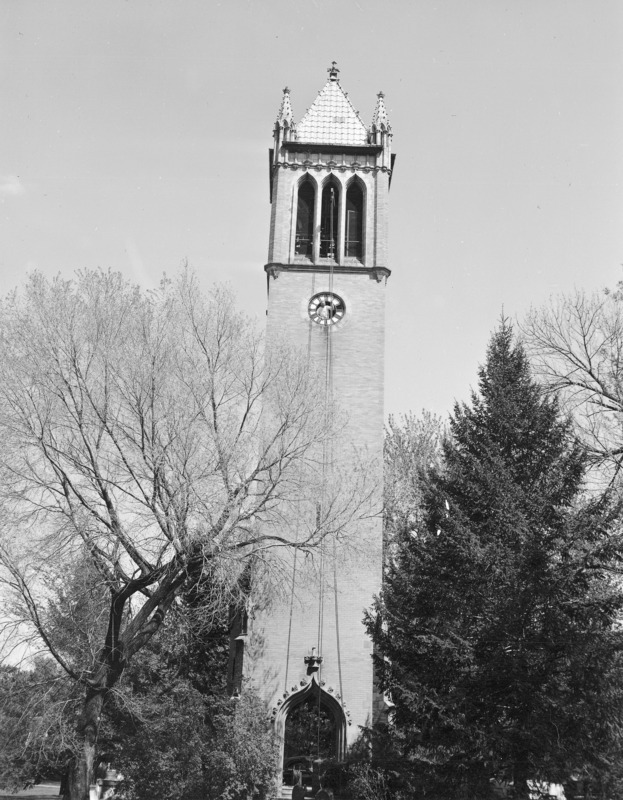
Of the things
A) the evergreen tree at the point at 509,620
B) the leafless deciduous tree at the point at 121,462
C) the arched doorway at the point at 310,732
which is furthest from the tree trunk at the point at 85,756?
the arched doorway at the point at 310,732

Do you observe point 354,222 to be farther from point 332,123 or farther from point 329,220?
point 332,123

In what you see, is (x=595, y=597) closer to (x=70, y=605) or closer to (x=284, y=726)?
(x=284, y=726)

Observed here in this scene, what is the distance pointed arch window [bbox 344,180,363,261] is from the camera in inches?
1062

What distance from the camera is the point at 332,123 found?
28.9 m

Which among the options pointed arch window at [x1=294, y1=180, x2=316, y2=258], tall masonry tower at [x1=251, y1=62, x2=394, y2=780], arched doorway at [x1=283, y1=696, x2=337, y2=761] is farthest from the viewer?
pointed arch window at [x1=294, y1=180, x2=316, y2=258]

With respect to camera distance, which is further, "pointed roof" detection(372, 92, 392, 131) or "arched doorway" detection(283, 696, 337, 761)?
"pointed roof" detection(372, 92, 392, 131)

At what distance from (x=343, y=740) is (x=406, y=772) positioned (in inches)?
174

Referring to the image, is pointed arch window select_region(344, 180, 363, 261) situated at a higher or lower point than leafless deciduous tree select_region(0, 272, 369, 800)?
higher

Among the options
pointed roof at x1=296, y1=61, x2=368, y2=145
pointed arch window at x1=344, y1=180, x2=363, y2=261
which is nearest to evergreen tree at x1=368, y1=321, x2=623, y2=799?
pointed arch window at x1=344, y1=180, x2=363, y2=261

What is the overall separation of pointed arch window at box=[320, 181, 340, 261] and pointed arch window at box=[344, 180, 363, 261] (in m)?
0.47

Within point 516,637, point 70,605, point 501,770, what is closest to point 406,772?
point 501,770

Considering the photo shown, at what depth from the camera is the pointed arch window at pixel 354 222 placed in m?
27.0

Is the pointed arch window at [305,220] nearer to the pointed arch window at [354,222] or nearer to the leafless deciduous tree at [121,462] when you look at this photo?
the pointed arch window at [354,222]

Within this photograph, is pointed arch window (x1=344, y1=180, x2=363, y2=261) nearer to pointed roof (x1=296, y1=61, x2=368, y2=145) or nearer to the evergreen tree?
pointed roof (x1=296, y1=61, x2=368, y2=145)
